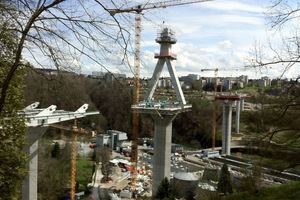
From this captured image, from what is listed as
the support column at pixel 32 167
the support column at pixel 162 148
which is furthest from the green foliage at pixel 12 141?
the support column at pixel 162 148

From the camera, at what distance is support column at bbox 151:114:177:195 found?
15914 millimetres

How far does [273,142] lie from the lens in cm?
593

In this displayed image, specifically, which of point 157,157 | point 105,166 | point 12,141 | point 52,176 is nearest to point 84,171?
point 105,166

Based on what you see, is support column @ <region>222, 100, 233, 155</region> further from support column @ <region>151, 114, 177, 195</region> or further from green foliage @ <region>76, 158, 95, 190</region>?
support column @ <region>151, 114, 177, 195</region>

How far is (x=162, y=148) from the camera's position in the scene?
15.9m

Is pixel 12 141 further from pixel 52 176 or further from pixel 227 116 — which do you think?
pixel 227 116

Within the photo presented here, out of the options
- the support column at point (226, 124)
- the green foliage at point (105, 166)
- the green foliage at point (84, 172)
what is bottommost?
the green foliage at point (84, 172)

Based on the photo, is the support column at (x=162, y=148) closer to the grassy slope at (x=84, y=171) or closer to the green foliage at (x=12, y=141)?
the grassy slope at (x=84, y=171)

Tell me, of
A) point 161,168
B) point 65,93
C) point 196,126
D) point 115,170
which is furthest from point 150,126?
point 65,93

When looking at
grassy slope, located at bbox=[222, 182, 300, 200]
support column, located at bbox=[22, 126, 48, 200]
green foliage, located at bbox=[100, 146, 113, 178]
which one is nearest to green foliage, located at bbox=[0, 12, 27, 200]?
support column, located at bbox=[22, 126, 48, 200]

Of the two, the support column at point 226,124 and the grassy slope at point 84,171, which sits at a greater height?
the support column at point 226,124

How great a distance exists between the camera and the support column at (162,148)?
15.9m

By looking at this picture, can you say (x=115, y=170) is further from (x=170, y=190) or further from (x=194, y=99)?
(x=194, y=99)

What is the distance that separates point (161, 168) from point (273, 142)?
10.6 m
